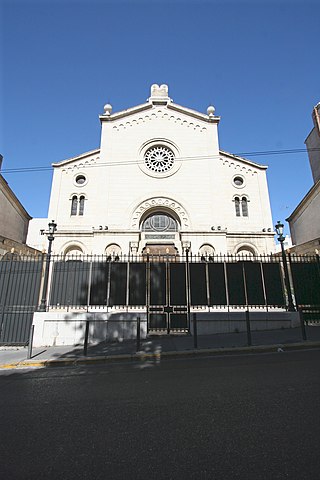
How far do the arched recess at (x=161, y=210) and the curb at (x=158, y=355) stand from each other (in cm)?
1341

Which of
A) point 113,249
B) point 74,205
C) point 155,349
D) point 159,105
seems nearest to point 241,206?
point 113,249

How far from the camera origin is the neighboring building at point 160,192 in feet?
66.2

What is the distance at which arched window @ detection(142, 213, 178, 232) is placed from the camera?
70.2 feet

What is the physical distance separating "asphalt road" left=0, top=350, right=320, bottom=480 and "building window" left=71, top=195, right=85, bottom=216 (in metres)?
17.2

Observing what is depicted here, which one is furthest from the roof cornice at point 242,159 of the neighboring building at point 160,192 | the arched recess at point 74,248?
the arched recess at point 74,248

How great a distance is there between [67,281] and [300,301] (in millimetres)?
11187

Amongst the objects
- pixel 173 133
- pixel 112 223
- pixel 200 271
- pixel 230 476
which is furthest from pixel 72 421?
pixel 173 133

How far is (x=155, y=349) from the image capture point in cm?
816

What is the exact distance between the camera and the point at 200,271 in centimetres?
1222

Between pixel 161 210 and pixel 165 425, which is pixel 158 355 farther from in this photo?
pixel 161 210

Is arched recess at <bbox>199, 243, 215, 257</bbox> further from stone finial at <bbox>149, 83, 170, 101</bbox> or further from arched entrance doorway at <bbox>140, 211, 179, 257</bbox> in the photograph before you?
stone finial at <bbox>149, 83, 170, 101</bbox>

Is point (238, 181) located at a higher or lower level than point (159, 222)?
higher

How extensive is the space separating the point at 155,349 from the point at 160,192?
15459 millimetres

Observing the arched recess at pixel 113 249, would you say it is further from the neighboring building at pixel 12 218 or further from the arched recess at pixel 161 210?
the neighboring building at pixel 12 218
